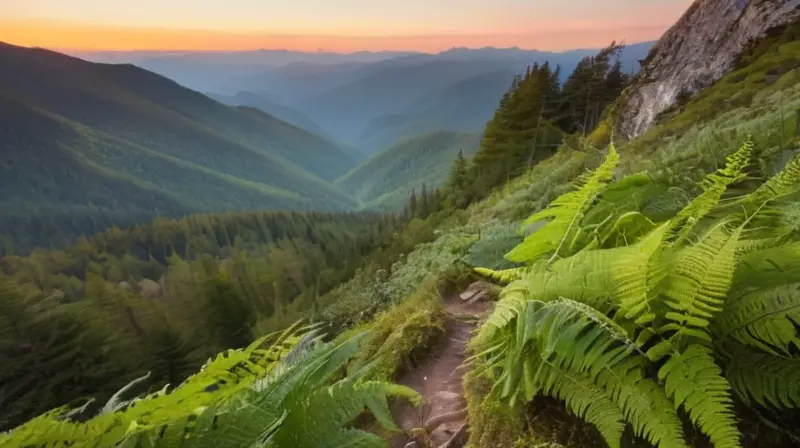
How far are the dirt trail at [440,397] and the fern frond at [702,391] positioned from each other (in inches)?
49.4

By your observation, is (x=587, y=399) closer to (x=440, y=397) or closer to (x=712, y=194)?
(x=712, y=194)

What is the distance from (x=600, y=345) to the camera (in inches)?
74.7

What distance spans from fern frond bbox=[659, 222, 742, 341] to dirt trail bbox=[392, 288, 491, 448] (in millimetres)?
1316

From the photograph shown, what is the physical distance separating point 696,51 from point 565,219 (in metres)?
23.8

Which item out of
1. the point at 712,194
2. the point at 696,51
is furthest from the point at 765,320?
the point at 696,51

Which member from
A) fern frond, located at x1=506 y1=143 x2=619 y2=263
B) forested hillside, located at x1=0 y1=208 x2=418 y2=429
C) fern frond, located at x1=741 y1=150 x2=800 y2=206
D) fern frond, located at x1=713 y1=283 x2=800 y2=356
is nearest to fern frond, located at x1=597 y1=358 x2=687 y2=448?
fern frond, located at x1=713 y1=283 x2=800 y2=356

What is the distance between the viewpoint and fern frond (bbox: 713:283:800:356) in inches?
65.5

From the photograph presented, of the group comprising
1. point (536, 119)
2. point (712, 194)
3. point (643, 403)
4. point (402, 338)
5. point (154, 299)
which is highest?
point (712, 194)

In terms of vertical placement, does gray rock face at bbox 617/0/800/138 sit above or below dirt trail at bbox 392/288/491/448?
above

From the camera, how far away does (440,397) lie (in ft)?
10.2

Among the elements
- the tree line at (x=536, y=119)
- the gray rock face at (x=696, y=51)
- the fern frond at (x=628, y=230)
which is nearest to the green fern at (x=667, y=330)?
the fern frond at (x=628, y=230)

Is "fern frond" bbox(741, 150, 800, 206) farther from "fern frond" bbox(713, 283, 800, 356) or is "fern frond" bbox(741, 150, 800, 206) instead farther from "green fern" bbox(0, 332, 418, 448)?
"green fern" bbox(0, 332, 418, 448)

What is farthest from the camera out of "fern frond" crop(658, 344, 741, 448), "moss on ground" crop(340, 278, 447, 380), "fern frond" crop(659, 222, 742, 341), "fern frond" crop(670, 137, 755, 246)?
"moss on ground" crop(340, 278, 447, 380)

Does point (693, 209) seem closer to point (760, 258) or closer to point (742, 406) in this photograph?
point (760, 258)
